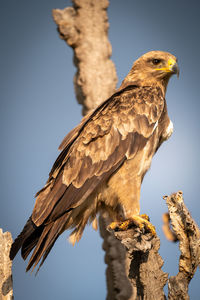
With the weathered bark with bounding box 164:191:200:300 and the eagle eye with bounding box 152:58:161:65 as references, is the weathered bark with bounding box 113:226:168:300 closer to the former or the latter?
the weathered bark with bounding box 164:191:200:300

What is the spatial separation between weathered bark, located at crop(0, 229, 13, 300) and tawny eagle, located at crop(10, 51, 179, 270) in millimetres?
133

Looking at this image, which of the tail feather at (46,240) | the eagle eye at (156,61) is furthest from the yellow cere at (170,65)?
the tail feather at (46,240)

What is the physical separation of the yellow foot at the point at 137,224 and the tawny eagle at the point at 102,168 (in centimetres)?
5

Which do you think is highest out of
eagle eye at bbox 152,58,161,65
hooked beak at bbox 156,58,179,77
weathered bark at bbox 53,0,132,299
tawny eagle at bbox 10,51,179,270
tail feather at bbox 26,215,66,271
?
weathered bark at bbox 53,0,132,299

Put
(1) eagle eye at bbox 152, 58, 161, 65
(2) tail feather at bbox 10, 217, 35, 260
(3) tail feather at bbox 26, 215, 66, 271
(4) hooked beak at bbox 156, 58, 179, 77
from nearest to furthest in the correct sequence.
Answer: (2) tail feather at bbox 10, 217, 35, 260
(3) tail feather at bbox 26, 215, 66, 271
(4) hooked beak at bbox 156, 58, 179, 77
(1) eagle eye at bbox 152, 58, 161, 65

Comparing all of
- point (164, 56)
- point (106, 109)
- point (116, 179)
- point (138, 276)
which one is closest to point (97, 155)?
point (116, 179)

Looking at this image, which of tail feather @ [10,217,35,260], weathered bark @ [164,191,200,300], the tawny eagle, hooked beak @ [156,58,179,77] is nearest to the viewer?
weathered bark @ [164,191,200,300]

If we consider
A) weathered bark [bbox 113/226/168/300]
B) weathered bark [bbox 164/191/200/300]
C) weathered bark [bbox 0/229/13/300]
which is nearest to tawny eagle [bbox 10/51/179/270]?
weathered bark [bbox 0/229/13/300]

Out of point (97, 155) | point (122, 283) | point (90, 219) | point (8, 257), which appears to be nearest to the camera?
point (8, 257)

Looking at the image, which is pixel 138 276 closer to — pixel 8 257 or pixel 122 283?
pixel 8 257

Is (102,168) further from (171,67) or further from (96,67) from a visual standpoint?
(96,67)

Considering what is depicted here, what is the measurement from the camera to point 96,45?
540 cm

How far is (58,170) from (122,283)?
2470 millimetres

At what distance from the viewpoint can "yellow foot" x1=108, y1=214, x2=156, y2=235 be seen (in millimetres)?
3211
